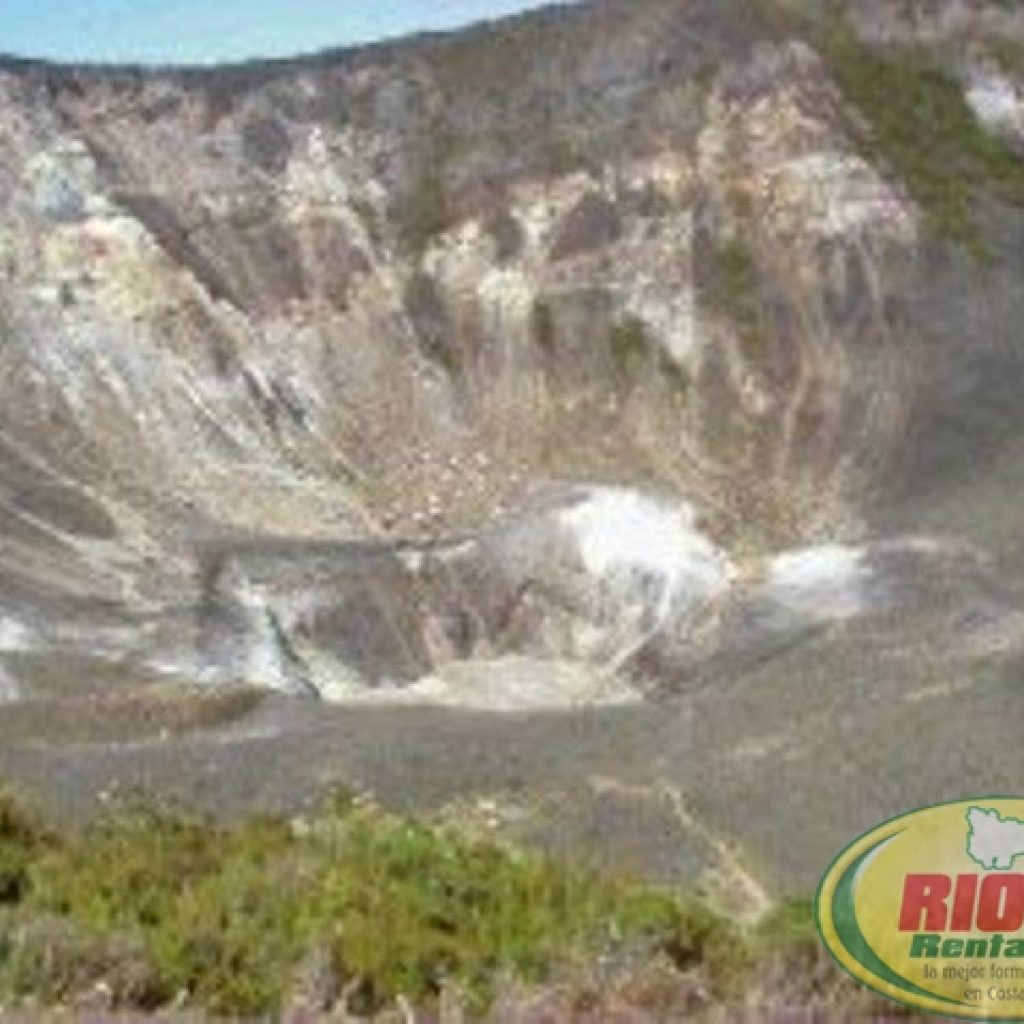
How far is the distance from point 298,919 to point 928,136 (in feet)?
221

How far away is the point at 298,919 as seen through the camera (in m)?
12.9

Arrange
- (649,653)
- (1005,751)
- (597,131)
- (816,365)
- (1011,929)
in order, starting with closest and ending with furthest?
(1011,929), (1005,751), (649,653), (816,365), (597,131)

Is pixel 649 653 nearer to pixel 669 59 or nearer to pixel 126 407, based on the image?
pixel 126 407

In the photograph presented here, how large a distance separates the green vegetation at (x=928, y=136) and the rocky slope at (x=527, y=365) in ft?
0.49

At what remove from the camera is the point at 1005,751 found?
136 feet

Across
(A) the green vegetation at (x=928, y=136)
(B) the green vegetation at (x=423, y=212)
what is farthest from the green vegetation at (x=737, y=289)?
(B) the green vegetation at (x=423, y=212)

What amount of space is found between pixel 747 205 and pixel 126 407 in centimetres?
1656

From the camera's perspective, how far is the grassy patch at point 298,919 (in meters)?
11.0

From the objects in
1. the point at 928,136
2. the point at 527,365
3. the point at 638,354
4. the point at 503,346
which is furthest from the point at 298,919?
the point at 928,136

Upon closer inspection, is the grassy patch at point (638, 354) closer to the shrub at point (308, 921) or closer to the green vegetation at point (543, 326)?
the green vegetation at point (543, 326)

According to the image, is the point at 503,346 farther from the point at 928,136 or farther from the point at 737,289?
the point at 928,136

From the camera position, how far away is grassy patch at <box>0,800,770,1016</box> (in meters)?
11.0

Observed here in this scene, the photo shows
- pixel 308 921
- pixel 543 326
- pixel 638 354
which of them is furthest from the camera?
pixel 543 326

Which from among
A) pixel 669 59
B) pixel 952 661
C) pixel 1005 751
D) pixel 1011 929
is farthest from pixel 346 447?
pixel 1011 929
